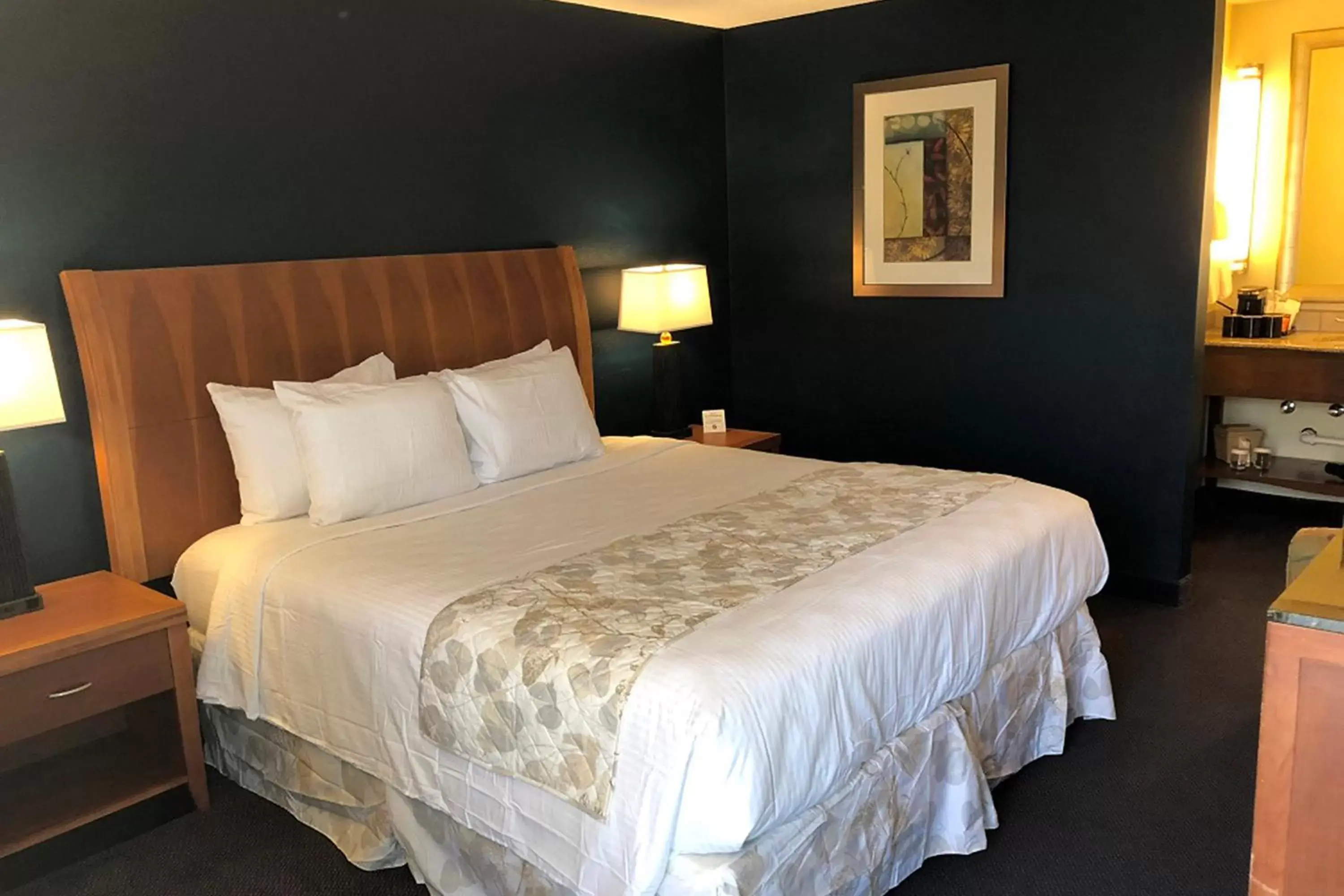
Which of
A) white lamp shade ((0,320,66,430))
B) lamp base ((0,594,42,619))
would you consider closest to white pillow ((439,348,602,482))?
white lamp shade ((0,320,66,430))

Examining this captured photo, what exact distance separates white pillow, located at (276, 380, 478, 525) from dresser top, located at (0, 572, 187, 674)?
51 cm

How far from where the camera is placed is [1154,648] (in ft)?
12.1

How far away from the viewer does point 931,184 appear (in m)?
4.53

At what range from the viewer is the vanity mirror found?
4848 mm

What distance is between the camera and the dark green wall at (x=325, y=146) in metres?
2.91

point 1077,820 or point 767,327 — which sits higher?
point 767,327

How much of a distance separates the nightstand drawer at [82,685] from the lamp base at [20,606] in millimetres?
246

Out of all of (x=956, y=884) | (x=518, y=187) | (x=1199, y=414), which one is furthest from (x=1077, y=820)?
(x=518, y=187)

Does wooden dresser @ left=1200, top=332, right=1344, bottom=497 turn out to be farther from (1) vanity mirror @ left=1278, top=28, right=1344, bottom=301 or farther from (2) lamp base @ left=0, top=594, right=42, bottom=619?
(2) lamp base @ left=0, top=594, right=42, bottom=619

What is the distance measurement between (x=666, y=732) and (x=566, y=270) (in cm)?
275

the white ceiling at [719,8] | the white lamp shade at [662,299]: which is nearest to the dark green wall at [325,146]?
the white ceiling at [719,8]

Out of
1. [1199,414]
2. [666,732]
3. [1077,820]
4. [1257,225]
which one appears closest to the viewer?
[666,732]

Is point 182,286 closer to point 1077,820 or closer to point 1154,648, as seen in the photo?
point 1077,820

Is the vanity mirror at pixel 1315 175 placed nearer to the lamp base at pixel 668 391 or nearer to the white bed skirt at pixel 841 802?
the white bed skirt at pixel 841 802
